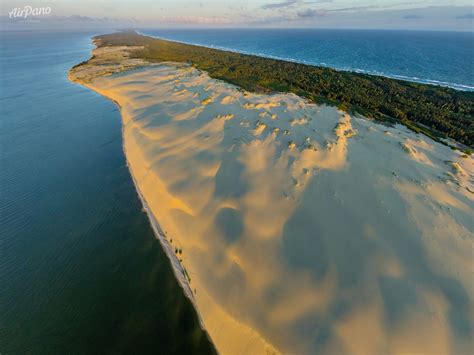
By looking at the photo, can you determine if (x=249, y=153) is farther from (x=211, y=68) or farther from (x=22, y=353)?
(x=211, y=68)

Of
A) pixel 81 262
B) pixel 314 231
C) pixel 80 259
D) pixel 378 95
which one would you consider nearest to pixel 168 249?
pixel 81 262

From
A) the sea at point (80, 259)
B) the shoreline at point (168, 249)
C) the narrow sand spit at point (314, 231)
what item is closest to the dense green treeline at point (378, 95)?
the narrow sand spit at point (314, 231)

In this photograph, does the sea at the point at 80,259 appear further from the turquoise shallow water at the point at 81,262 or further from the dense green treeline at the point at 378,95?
the dense green treeline at the point at 378,95

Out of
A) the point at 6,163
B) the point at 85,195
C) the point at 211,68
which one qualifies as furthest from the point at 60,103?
the point at 211,68

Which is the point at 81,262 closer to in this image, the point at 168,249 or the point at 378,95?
the point at 168,249

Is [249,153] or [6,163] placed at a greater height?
[249,153]
